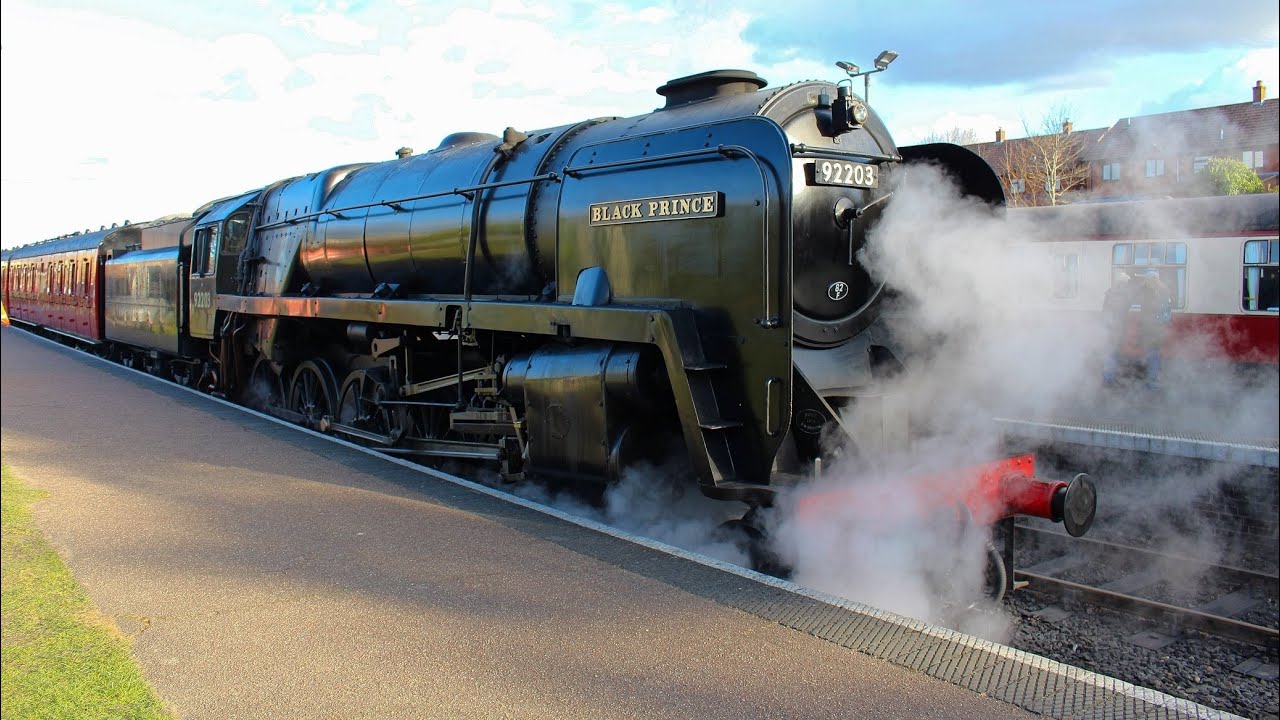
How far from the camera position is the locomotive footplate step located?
8.05 metres

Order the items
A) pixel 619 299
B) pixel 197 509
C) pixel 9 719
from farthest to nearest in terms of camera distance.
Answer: pixel 197 509 < pixel 619 299 < pixel 9 719

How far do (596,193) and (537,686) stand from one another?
3334mm

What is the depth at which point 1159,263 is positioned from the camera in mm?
13703

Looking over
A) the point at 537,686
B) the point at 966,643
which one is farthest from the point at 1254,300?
the point at 537,686

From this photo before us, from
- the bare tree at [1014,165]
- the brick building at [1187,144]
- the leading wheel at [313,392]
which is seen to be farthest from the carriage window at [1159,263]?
the leading wheel at [313,392]

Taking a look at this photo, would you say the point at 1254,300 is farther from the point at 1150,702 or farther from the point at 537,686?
the point at 537,686

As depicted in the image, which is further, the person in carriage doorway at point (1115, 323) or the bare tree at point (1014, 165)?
the bare tree at point (1014, 165)

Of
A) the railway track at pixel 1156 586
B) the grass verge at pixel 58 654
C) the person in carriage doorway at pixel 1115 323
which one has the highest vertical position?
the person in carriage doorway at pixel 1115 323

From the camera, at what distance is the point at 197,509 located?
19.7 ft

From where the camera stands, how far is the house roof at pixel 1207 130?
3866 mm

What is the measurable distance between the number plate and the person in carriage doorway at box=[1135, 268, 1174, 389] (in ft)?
26.7

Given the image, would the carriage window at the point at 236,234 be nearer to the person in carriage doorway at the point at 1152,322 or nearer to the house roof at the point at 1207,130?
the house roof at the point at 1207,130

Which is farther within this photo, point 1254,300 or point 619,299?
point 1254,300

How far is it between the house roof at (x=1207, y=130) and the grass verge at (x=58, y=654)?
16.3 ft
